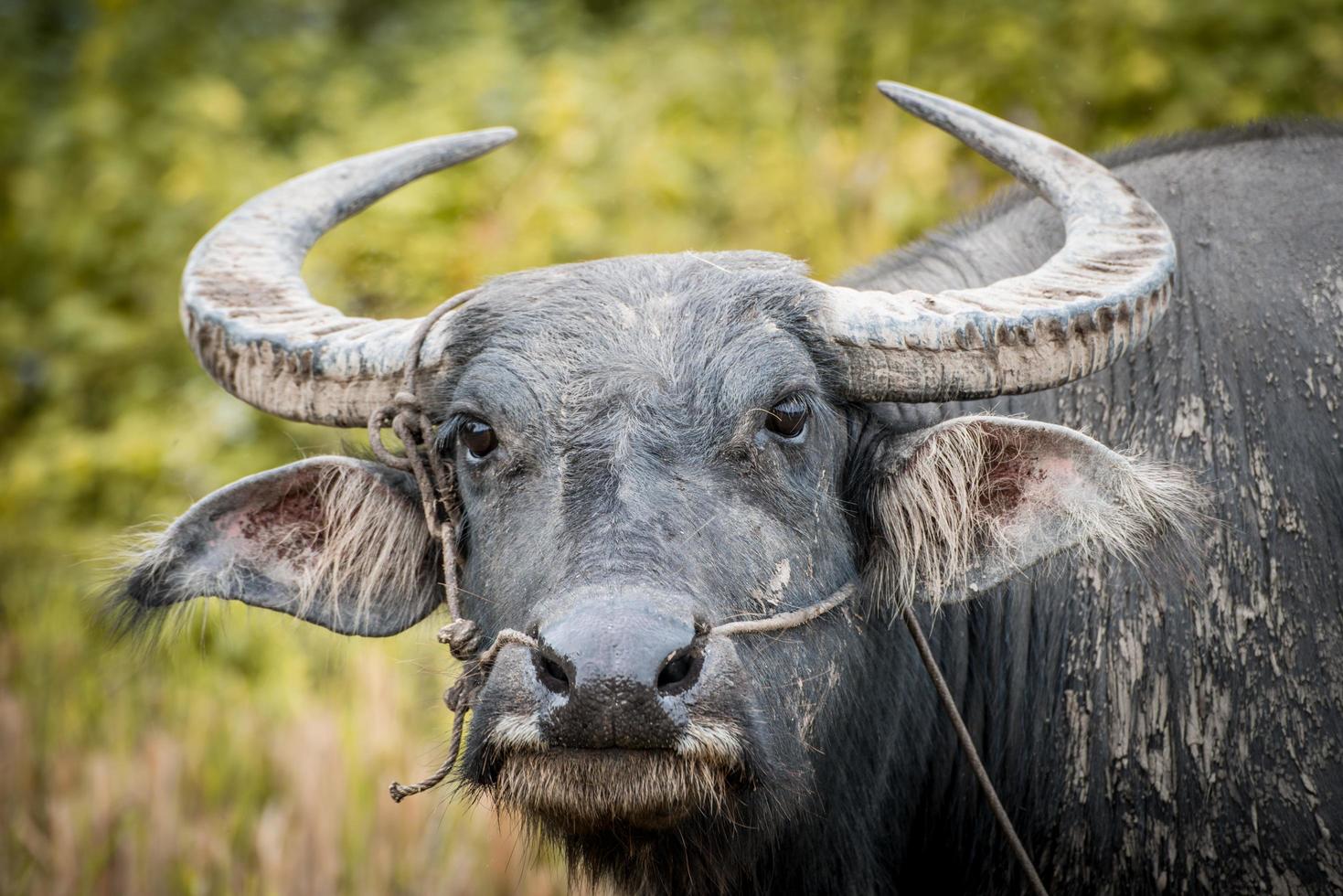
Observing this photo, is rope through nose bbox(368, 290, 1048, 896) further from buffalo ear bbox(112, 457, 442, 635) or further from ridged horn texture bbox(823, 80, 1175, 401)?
ridged horn texture bbox(823, 80, 1175, 401)

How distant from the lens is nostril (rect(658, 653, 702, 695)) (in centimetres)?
219

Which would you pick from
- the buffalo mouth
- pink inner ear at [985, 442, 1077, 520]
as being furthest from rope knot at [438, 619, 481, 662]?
pink inner ear at [985, 442, 1077, 520]

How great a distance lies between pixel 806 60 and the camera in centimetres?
807

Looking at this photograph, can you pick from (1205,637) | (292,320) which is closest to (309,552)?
(292,320)

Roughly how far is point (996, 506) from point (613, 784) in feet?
3.79

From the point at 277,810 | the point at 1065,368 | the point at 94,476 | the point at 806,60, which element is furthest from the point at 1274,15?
the point at 94,476

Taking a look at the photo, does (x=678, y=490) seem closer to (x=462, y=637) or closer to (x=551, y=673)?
(x=551, y=673)

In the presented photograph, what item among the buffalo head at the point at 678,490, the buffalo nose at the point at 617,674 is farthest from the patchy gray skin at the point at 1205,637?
the buffalo nose at the point at 617,674

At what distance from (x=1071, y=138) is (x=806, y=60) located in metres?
1.86

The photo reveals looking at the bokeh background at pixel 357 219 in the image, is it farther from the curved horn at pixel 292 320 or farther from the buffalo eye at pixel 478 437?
the buffalo eye at pixel 478 437

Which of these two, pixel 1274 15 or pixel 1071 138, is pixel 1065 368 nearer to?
pixel 1071 138

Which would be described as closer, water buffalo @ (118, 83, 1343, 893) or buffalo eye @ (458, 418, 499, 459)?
water buffalo @ (118, 83, 1343, 893)

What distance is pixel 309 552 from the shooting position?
3137 millimetres

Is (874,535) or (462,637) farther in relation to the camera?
(874,535)
